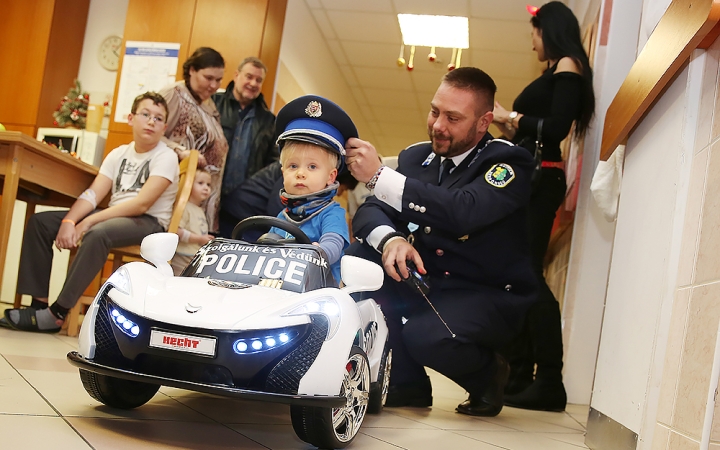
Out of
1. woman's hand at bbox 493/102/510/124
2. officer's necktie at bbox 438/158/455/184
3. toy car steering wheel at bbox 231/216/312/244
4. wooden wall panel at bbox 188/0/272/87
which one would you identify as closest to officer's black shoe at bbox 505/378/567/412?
officer's necktie at bbox 438/158/455/184

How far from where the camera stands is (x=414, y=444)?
1724mm

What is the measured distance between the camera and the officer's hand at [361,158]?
2.15 metres

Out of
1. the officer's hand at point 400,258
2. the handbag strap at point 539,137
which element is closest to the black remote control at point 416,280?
the officer's hand at point 400,258

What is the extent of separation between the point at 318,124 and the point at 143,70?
433 cm

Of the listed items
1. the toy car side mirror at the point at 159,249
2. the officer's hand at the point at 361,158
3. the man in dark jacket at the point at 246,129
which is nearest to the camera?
the toy car side mirror at the point at 159,249

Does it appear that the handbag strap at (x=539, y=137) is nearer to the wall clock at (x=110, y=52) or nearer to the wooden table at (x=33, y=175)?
the wooden table at (x=33, y=175)

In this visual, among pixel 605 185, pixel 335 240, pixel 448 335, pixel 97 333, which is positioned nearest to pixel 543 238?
pixel 605 185

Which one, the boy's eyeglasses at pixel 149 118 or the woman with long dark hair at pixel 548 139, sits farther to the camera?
the boy's eyeglasses at pixel 149 118

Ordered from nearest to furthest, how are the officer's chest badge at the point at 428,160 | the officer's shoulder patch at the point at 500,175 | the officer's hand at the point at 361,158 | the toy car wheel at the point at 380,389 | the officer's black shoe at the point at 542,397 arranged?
the toy car wheel at the point at 380,389, the officer's hand at the point at 361,158, the officer's shoulder patch at the point at 500,175, the officer's chest badge at the point at 428,160, the officer's black shoe at the point at 542,397

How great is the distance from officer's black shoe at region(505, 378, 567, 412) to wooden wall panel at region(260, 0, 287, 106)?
369cm

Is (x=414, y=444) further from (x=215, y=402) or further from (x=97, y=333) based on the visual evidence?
(x=97, y=333)

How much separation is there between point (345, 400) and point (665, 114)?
3.46ft

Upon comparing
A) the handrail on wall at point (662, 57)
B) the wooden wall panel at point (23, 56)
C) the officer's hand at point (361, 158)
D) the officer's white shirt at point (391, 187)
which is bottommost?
the officer's white shirt at point (391, 187)

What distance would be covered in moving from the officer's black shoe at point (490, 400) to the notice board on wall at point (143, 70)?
437cm
